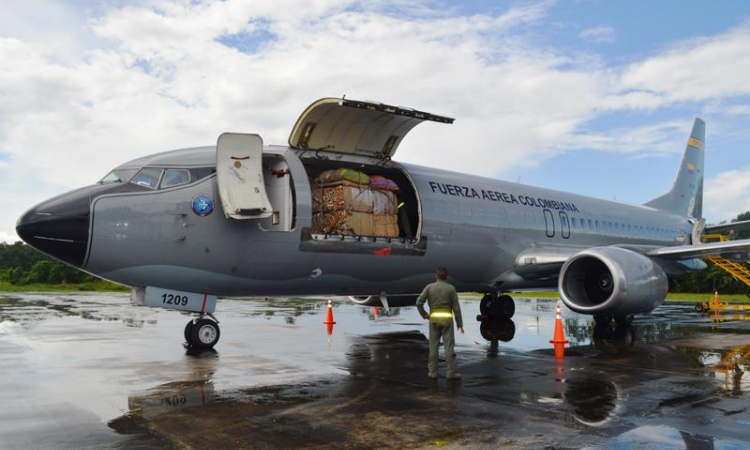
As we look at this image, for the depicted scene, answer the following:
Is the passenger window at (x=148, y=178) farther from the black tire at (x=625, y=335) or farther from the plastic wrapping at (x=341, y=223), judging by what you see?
the black tire at (x=625, y=335)

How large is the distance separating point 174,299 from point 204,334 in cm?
104

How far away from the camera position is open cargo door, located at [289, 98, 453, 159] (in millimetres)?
10766

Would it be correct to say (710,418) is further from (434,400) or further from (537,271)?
(537,271)

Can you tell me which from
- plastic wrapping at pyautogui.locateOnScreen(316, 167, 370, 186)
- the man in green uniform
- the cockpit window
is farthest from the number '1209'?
the man in green uniform

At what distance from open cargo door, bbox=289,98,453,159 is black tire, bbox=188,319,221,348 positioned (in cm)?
336

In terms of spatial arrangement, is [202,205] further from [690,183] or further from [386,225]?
[690,183]

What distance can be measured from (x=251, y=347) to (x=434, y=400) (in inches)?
212

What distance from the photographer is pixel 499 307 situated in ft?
53.2

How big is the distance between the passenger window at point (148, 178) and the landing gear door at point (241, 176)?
3.17 ft

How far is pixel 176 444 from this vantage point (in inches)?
193

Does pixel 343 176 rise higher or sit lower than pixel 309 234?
higher

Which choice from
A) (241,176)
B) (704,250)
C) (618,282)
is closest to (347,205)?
(241,176)

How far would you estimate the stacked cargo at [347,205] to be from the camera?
1091cm

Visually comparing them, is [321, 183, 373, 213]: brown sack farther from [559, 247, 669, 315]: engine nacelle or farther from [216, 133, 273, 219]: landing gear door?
[559, 247, 669, 315]: engine nacelle
